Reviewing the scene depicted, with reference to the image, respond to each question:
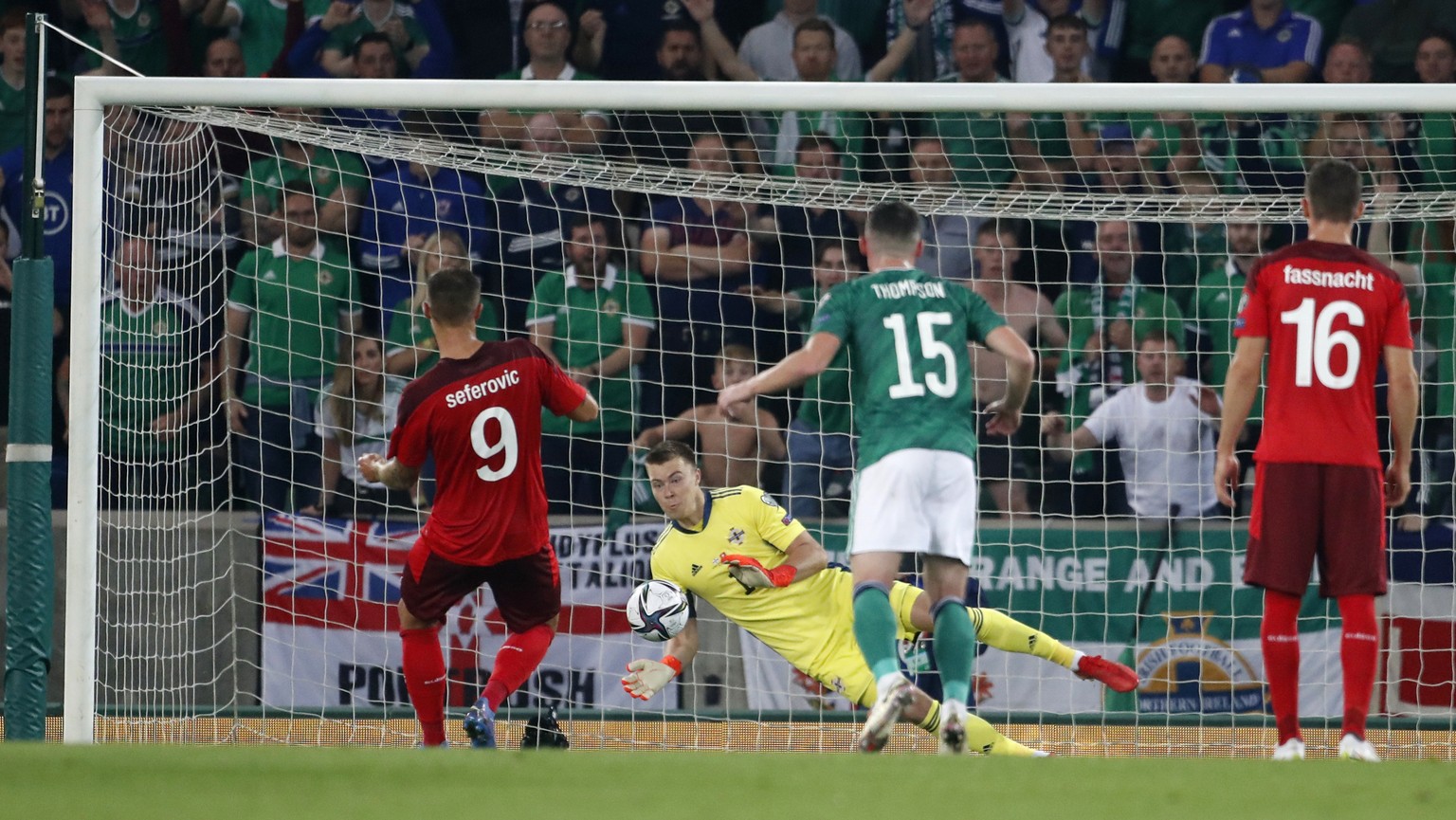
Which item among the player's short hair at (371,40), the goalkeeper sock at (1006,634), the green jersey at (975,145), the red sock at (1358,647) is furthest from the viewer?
the player's short hair at (371,40)

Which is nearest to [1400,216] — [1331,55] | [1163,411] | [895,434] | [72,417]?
[1163,411]

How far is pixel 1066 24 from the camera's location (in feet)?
33.8

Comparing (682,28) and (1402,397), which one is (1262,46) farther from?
(1402,397)

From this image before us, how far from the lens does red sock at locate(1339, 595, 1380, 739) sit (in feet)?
17.4

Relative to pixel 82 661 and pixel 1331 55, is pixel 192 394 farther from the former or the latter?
pixel 1331 55

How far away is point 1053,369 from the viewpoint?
355 inches

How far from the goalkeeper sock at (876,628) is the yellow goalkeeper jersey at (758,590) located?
70.8 inches

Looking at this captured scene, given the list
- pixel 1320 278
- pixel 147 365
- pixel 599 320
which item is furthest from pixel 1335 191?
pixel 147 365

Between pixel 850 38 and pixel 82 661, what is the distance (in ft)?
19.9

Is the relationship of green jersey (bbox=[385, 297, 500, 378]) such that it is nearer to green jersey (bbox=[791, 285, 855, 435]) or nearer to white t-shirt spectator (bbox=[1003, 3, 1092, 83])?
Answer: green jersey (bbox=[791, 285, 855, 435])

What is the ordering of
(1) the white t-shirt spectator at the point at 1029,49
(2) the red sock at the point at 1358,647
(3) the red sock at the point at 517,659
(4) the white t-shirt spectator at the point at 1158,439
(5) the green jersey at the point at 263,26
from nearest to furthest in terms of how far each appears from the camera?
(2) the red sock at the point at 1358,647
(3) the red sock at the point at 517,659
(4) the white t-shirt spectator at the point at 1158,439
(1) the white t-shirt spectator at the point at 1029,49
(5) the green jersey at the point at 263,26

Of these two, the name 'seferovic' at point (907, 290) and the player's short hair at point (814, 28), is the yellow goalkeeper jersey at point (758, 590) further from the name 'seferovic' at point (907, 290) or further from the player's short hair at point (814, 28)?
the player's short hair at point (814, 28)

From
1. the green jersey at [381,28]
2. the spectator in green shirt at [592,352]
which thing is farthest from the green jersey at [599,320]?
the green jersey at [381,28]

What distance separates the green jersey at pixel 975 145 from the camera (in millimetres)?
9523
